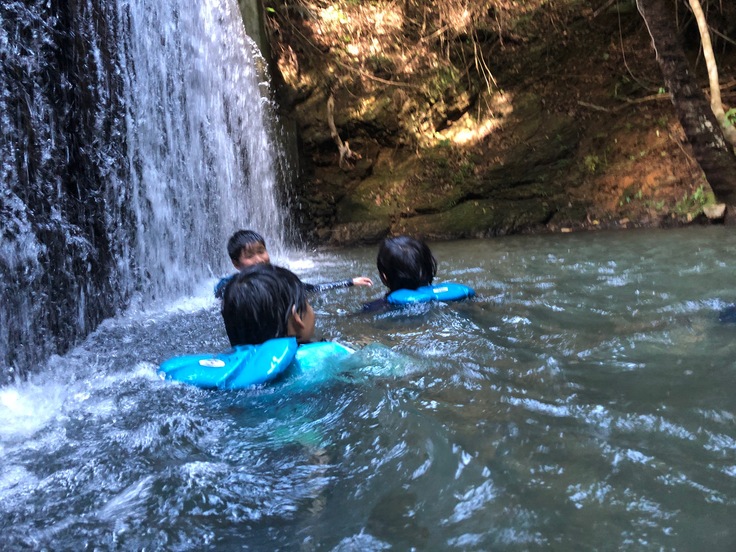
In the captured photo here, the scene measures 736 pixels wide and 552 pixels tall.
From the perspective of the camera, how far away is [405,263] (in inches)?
157

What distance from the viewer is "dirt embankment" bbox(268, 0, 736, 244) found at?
973 cm

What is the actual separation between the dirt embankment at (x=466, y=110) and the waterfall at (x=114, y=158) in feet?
4.77

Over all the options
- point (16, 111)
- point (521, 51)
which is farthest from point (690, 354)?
point (521, 51)

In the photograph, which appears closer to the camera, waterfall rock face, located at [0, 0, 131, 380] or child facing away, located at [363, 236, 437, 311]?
waterfall rock face, located at [0, 0, 131, 380]

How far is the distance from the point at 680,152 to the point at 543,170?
6.60 feet

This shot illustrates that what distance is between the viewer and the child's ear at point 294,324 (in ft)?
8.93

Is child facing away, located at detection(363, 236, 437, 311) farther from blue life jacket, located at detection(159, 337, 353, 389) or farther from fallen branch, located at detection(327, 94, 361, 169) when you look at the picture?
fallen branch, located at detection(327, 94, 361, 169)

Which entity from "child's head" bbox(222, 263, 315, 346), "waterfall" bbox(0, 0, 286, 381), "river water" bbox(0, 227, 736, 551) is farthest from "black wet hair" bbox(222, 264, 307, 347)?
"waterfall" bbox(0, 0, 286, 381)

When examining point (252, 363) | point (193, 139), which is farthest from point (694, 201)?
point (252, 363)

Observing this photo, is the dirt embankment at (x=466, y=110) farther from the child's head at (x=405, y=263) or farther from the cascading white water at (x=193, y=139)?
the child's head at (x=405, y=263)

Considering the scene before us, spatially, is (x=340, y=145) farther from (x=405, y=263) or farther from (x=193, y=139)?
(x=405, y=263)

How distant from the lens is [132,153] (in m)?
5.88

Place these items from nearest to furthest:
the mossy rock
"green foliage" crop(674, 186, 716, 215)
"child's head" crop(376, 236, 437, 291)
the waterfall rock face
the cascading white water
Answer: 1. the waterfall rock face
2. "child's head" crop(376, 236, 437, 291)
3. the cascading white water
4. "green foliage" crop(674, 186, 716, 215)
5. the mossy rock

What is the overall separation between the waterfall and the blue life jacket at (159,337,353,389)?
5.60 feet
